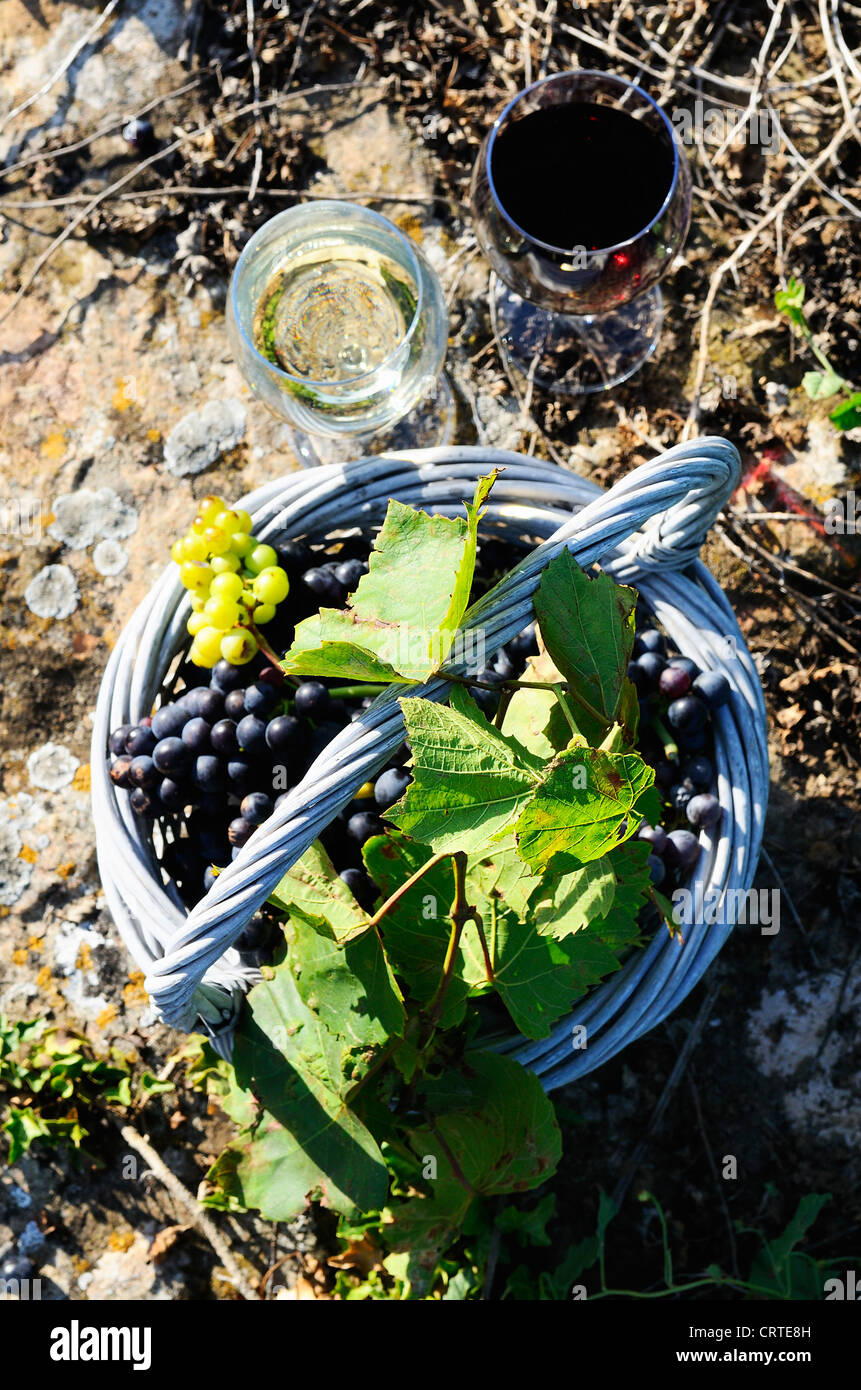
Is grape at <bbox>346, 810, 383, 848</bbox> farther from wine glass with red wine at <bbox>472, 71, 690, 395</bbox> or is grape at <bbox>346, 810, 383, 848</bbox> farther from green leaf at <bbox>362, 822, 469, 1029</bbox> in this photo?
wine glass with red wine at <bbox>472, 71, 690, 395</bbox>

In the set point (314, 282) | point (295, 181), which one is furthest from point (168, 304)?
point (314, 282)

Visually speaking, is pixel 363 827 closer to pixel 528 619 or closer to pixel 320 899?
pixel 320 899

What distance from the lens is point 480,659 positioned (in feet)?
3.52

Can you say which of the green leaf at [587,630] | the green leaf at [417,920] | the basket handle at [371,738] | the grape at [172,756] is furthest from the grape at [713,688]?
the grape at [172,756]

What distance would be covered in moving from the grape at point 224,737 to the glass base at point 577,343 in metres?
0.79

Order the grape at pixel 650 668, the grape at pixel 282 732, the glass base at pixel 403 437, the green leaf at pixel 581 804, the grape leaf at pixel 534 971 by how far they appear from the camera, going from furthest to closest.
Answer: the glass base at pixel 403 437 → the grape at pixel 650 668 → the grape at pixel 282 732 → the grape leaf at pixel 534 971 → the green leaf at pixel 581 804

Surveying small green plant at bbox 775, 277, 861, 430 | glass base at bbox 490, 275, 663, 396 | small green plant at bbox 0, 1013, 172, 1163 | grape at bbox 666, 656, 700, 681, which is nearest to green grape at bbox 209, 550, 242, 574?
grape at bbox 666, 656, 700, 681

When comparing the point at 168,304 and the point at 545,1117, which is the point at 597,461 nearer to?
the point at 168,304

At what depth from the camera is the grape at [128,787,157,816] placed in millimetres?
1320

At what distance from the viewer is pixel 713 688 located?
132cm

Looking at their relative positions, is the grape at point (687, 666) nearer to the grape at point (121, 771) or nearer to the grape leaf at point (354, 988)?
the grape leaf at point (354, 988)

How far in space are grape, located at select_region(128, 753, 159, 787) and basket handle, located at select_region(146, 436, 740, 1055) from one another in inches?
9.0

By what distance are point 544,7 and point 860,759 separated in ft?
4.23

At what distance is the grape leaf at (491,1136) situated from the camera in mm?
1201
